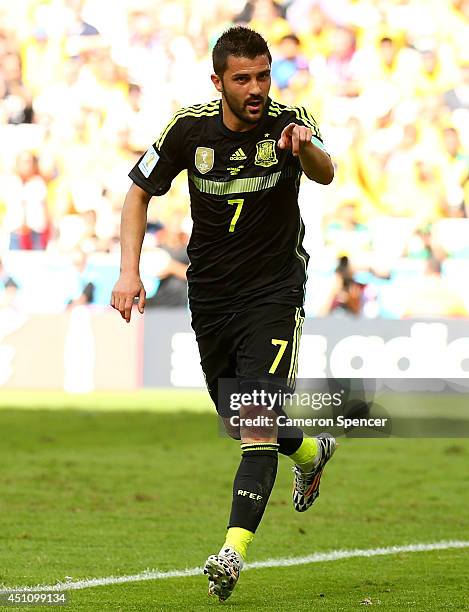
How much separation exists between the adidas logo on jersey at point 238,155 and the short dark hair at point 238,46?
0.35 metres

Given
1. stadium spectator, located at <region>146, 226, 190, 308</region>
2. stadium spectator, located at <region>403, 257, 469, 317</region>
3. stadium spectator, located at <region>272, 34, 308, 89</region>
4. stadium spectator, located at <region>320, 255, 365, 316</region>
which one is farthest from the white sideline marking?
stadium spectator, located at <region>272, 34, 308, 89</region>

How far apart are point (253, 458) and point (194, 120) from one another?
1.53 meters

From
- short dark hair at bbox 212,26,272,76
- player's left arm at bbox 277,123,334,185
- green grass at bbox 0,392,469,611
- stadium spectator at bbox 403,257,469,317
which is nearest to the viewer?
player's left arm at bbox 277,123,334,185

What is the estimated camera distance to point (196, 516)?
7914 millimetres

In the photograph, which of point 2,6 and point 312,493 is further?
point 2,6

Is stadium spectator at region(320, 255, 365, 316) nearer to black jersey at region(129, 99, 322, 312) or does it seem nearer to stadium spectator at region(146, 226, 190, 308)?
stadium spectator at region(146, 226, 190, 308)

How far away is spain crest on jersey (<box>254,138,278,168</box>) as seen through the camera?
17.5 feet

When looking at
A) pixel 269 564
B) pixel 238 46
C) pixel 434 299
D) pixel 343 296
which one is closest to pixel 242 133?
pixel 238 46

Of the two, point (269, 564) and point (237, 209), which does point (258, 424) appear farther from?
point (269, 564)

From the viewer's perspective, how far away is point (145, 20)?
20328 mm

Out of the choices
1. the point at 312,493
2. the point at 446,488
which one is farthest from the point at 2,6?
the point at 312,493

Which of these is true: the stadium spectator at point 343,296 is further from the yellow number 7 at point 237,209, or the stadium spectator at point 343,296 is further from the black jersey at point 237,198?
the yellow number 7 at point 237,209

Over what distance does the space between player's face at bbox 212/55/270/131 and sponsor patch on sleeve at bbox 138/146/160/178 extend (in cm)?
46

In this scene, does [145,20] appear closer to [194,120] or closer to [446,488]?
[446,488]
